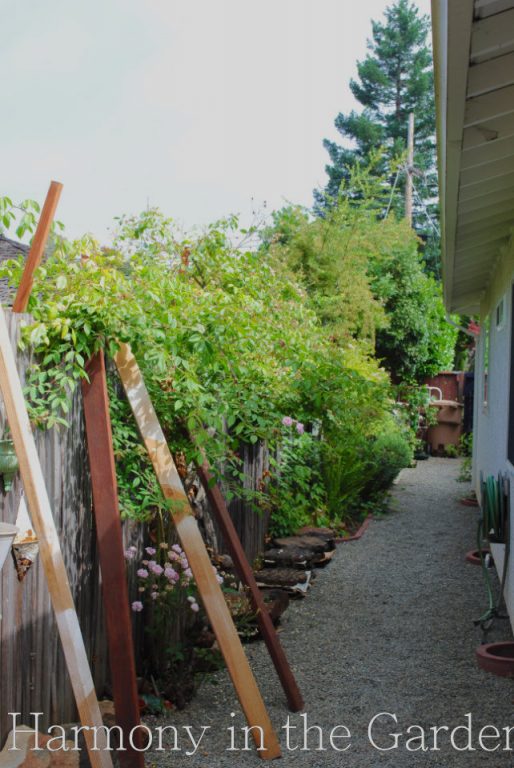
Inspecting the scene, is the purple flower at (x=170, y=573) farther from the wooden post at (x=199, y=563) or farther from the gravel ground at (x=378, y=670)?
the gravel ground at (x=378, y=670)

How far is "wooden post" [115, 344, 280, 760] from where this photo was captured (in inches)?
138

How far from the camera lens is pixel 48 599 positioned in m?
3.26

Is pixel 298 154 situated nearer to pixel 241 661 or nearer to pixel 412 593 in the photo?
pixel 412 593

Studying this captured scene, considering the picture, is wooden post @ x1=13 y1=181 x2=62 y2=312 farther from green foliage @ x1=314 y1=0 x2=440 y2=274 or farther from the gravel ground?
green foliage @ x1=314 y1=0 x2=440 y2=274

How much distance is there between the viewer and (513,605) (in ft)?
15.7

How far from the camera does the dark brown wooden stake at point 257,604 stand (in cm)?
390

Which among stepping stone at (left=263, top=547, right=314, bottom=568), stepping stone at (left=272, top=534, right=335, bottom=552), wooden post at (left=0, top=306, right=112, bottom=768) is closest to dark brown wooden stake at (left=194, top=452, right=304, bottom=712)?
wooden post at (left=0, top=306, right=112, bottom=768)

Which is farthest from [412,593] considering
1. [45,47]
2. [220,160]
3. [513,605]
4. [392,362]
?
[220,160]

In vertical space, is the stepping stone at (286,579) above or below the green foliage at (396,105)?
below

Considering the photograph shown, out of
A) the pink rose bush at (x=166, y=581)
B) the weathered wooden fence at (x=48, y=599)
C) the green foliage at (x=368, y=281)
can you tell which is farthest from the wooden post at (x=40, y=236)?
the green foliage at (x=368, y=281)

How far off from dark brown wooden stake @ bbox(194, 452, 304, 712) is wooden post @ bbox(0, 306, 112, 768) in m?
1.20

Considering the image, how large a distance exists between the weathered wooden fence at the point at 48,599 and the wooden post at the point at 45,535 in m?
0.13

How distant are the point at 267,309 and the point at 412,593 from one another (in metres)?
2.41

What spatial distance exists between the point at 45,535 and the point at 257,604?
1.57 m
